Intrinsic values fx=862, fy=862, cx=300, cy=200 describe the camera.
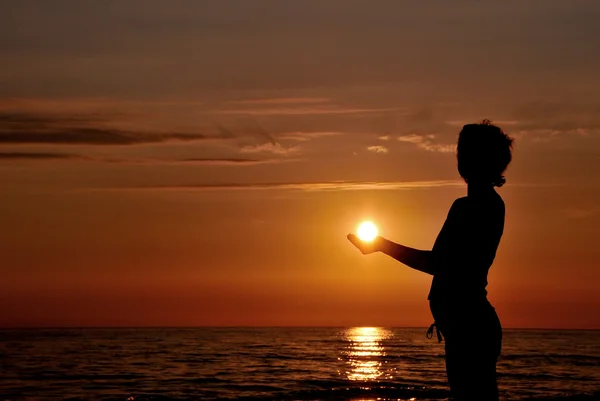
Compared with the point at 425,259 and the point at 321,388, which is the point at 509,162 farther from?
the point at 321,388

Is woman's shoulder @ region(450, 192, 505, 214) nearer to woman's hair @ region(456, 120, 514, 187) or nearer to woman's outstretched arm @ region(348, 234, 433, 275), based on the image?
woman's hair @ region(456, 120, 514, 187)

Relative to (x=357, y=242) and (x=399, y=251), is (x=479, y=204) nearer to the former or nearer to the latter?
(x=399, y=251)

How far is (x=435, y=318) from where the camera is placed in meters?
3.38

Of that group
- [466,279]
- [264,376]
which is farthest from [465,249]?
[264,376]

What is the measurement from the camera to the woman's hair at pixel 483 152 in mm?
3385

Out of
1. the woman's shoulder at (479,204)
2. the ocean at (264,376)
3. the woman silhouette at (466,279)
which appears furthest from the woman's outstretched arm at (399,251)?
the ocean at (264,376)

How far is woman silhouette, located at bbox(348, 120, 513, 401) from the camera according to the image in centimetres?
329

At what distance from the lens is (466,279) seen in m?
3.32

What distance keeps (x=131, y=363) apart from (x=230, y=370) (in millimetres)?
4632

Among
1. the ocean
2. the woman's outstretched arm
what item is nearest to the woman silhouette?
the woman's outstretched arm

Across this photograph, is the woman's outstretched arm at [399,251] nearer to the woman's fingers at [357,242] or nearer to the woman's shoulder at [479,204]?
the woman's fingers at [357,242]

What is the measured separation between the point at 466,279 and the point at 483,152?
515 millimetres

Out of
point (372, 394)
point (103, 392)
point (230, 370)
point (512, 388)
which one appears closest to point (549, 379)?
point (512, 388)

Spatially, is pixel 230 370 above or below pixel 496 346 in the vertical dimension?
above
